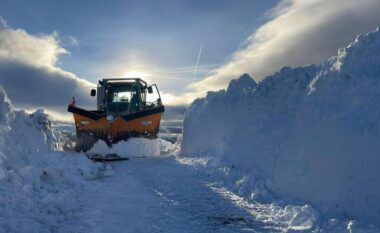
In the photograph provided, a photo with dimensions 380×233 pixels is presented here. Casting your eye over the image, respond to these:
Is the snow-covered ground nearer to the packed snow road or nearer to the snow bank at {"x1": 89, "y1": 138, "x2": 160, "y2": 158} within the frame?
the packed snow road

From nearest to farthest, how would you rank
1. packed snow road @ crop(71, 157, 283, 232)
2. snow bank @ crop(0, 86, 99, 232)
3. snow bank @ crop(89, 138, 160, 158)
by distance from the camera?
1. snow bank @ crop(0, 86, 99, 232)
2. packed snow road @ crop(71, 157, 283, 232)
3. snow bank @ crop(89, 138, 160, 158)

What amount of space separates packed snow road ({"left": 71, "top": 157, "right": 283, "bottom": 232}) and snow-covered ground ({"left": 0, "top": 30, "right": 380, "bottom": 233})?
0.07 feet

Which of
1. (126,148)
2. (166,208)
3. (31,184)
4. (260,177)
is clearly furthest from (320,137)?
(126,148)

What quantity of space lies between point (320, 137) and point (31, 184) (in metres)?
5.83

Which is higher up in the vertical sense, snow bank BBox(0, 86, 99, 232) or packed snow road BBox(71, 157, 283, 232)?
snow bank BBox(0, 86, 99, 232)

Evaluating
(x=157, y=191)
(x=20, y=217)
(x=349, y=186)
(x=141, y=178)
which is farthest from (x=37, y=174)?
(x=349, y=186)

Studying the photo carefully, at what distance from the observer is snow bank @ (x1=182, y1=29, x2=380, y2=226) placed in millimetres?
7285

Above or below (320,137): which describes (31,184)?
below

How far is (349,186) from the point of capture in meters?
7.25

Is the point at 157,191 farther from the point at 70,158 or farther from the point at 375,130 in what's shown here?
the point at 375,130

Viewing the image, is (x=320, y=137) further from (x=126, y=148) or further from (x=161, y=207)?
(x=126, y=148)

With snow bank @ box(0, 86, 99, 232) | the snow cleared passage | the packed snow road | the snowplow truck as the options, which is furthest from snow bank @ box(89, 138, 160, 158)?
the snow cleared passage

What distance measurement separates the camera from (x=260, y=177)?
9766 mm

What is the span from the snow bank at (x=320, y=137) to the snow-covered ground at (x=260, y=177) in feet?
0.08
